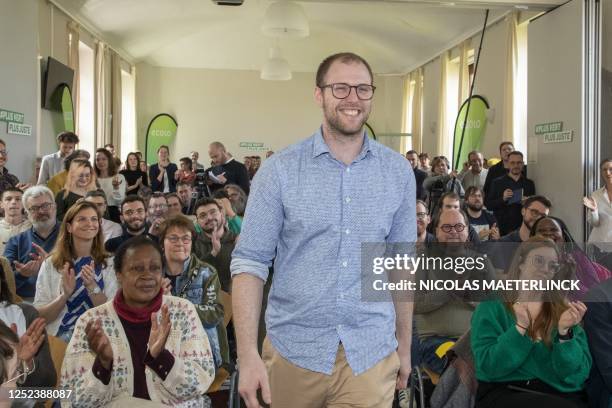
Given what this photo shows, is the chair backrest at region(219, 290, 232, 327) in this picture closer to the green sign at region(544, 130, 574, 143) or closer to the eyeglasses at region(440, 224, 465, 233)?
the eyeglasses at region(440, 224, 465, 233)

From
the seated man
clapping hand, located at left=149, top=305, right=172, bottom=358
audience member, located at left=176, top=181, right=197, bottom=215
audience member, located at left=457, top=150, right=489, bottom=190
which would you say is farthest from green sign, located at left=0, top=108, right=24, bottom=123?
clapping hand, located at left=149, top=305, right=172, bottom=358

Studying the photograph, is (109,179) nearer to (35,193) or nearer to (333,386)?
(35,193)

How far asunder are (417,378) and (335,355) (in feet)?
5.53

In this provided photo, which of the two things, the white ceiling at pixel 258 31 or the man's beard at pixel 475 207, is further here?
the white ceiling at pixel 258 31

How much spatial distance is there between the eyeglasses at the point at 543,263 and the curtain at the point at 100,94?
11076 mm

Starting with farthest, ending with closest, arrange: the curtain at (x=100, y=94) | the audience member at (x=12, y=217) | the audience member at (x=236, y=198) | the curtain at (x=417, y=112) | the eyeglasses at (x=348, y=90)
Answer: the curtain at (x=417, y=112), the curtain at (x=100, y=94), the audience member at (x=236, y=198), the audience member at (x=12, y=217), the eyeglasses at (x=348, y=90)

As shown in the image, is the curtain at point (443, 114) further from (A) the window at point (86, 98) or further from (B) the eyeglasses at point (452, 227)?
(B) the eyeglasses at point (452, 227)

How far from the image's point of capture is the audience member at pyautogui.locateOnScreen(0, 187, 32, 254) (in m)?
5.01

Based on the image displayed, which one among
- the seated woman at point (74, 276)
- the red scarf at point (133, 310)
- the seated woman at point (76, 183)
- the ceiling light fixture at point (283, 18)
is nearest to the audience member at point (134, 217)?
the seated woman at point (76, 183)

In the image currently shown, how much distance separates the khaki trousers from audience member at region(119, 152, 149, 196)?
306 inches

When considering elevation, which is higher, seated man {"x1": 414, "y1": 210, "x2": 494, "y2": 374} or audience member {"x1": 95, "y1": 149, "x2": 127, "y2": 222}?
audience member {"x1": 95, "y1": 149, "x2": 127, "y2": 222}

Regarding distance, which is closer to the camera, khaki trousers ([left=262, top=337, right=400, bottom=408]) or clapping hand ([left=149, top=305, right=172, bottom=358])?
khaki trousers ([left=262, top=337, right=400, bottom=408])

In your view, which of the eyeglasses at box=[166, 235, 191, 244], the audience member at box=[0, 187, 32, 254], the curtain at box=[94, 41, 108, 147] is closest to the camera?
the eyeglasses at box=[166, 235, 191, 244]

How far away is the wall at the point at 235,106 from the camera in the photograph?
19750 millimetres
